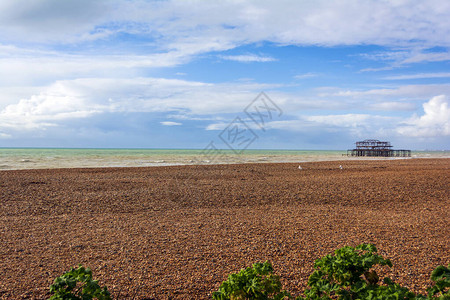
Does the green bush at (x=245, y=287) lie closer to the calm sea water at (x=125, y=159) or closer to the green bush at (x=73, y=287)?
the green bush at (x=73, y=287)

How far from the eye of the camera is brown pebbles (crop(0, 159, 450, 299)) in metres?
4.06

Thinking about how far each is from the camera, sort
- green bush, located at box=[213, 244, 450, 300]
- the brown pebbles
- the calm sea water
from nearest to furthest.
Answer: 1. green bush, located at box=[213, 244, 450, 300]
2. the brown pebbles
3. the calm sea water

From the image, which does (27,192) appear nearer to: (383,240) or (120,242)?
(120,242)

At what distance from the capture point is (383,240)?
547 cm

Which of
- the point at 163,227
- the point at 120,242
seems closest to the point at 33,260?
the point at 120,242

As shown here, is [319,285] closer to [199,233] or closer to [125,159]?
[199,233]

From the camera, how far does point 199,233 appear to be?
5949 millimetres

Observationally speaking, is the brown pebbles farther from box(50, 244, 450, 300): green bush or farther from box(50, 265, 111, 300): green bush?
box(50, 265, 111, 300): green bush

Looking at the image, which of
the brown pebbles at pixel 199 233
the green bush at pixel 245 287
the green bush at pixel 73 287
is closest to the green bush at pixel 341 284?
the green bush at pixel 245 287

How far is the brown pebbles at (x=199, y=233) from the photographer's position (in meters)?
4.06

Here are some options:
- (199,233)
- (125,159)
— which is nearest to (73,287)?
(199,233)

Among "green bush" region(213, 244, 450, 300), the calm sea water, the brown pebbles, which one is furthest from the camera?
the calm sea water

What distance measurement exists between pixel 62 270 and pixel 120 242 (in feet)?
3.99

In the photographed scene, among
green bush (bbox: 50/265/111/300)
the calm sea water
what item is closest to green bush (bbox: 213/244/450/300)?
green bush (bbox: 50/265/111/300)
